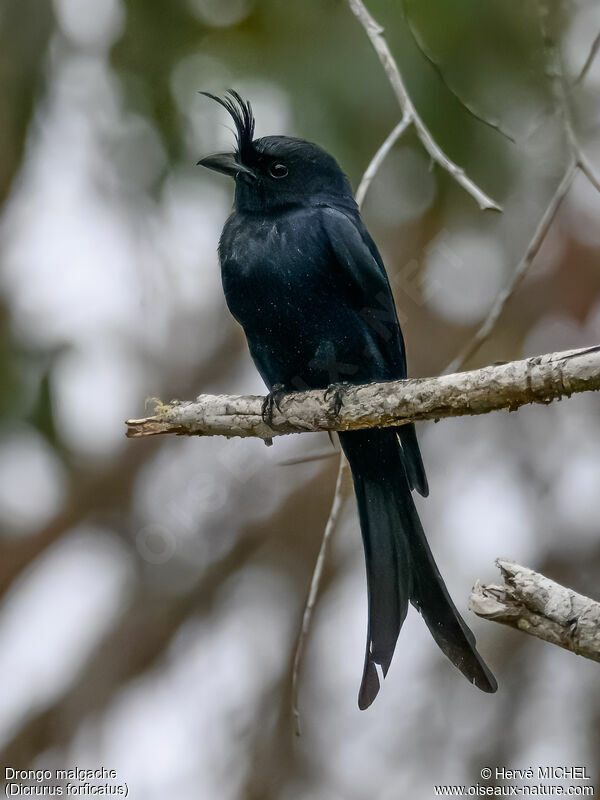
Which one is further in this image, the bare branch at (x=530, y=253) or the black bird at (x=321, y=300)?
the black bird at (x=321, y=300)

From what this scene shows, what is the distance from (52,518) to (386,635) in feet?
8.95

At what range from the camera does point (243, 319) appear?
11.1 ft

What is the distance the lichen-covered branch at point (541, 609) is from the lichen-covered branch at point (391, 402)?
0.40m

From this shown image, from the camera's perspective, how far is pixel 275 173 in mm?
3404

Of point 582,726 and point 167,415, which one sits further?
point 582,726

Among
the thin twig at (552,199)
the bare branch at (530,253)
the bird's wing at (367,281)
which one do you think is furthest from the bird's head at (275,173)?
the bare branch at (530,253)

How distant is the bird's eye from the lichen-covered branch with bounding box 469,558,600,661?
1.76 metres

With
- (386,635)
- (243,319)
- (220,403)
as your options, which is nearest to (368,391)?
(220,403)

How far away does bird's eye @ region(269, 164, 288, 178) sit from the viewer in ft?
11.2

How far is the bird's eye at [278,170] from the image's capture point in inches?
134

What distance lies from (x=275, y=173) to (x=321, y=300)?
0.53 metres

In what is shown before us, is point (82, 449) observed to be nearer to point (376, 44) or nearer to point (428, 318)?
point (428, 318)

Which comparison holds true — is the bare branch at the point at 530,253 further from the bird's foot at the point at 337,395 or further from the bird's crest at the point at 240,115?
the bird's crest at the point at 240,115

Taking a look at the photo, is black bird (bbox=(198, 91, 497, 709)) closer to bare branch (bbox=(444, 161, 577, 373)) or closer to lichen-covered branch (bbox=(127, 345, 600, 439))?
lichen-covered branch (bbox=(127, 345, 600, 439))
